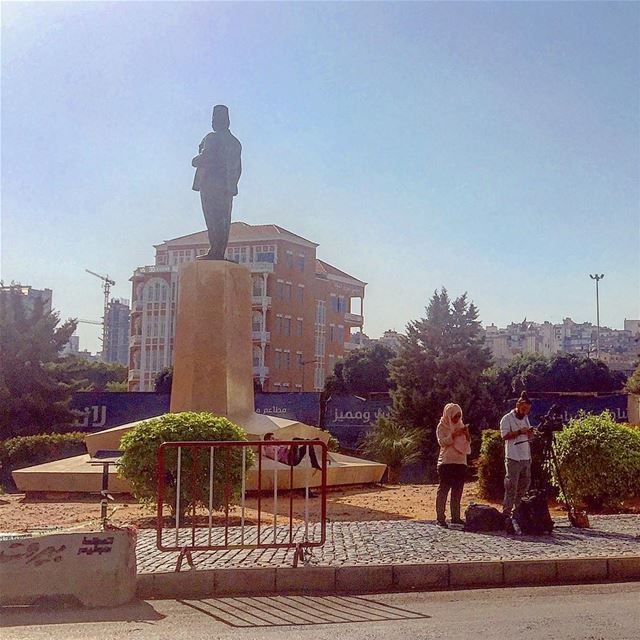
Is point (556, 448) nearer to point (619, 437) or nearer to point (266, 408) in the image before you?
point (619, 437)

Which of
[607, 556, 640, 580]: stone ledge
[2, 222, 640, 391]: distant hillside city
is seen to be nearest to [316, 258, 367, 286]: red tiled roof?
[2, 222, 640, 391]: distant hillside city

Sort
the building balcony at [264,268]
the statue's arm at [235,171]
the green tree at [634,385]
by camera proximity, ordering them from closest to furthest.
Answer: the statue's arm at [235,171], the green tree at [634,385], the building balcony at [264,268]

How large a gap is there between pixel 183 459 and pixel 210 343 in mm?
5933

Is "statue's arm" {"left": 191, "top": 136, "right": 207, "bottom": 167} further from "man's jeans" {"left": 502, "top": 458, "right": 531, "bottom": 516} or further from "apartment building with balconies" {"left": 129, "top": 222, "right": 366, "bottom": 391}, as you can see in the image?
"apartment building with balconies" {"left": 129, "top": 222, "right": 366, "bottom": 391}

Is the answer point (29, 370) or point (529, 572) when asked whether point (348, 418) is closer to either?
point (29, 370)

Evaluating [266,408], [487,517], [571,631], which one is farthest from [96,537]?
[266,408]

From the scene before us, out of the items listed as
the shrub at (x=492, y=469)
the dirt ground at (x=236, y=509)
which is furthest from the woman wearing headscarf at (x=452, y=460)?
the shrub at (x=492, y=469)

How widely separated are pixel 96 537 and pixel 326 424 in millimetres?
23957

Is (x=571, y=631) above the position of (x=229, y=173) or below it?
below

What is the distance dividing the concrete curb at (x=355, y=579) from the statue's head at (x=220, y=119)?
11136 millimetres

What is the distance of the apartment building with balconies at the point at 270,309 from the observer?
6988 cm

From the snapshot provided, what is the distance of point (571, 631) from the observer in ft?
18.4

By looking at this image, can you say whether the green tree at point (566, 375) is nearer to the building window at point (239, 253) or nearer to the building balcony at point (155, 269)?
the building window at point (239, 253)

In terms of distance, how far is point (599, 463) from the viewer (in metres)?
12.6
